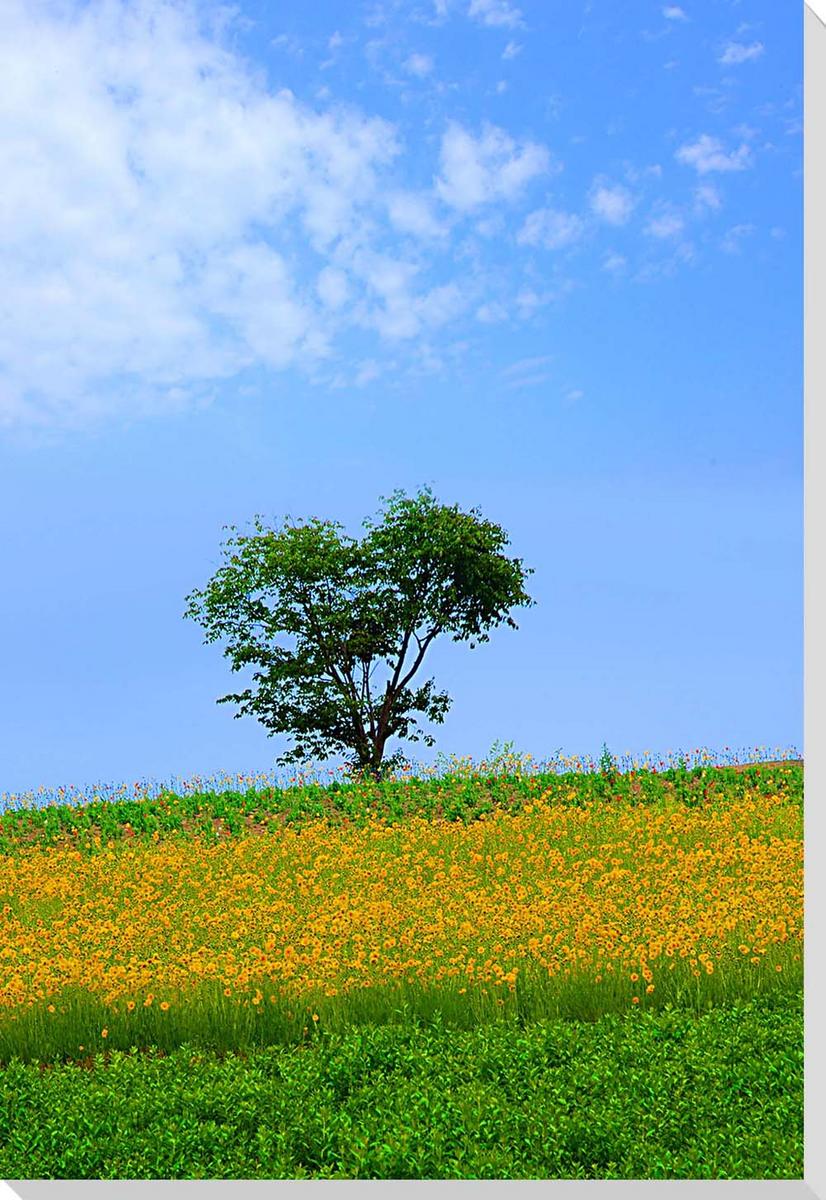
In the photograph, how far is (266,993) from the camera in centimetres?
522

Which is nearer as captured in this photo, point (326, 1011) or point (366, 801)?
point (326, 1011)

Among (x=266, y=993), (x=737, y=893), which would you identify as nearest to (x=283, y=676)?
(x=737, y=893)

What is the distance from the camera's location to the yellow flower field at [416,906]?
218 inches

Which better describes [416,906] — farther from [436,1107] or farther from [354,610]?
[354,610]

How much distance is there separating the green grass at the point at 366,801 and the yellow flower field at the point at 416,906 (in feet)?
1.76

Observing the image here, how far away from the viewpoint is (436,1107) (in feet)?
12.9

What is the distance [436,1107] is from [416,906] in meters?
3.02

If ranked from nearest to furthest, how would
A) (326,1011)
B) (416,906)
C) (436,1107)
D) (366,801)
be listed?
(436,1107) < (326,1011) < (416,906) < (366,801)

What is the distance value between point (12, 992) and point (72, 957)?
24.7 inches
